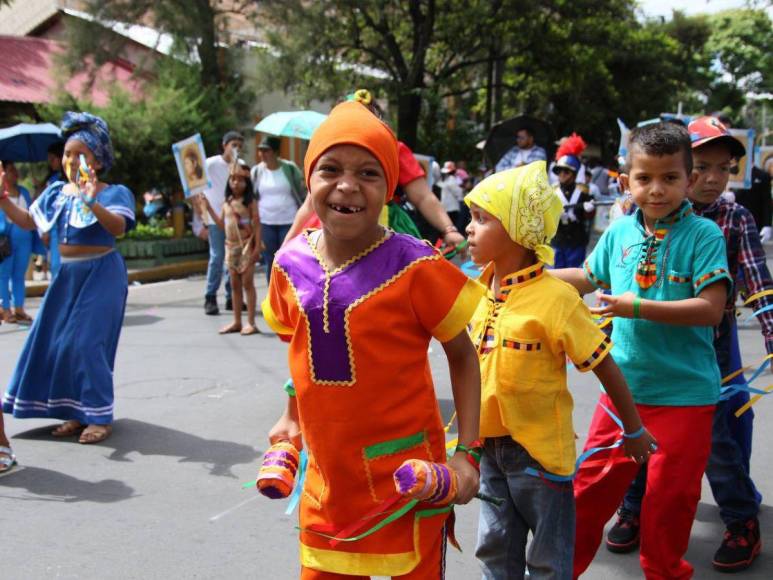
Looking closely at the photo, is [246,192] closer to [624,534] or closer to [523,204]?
[624,534]

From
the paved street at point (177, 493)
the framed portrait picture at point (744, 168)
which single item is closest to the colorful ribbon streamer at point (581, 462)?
the paved street at point (177, 493)

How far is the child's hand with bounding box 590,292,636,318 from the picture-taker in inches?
117

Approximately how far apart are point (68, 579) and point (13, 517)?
81 cm

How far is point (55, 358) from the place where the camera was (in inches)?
213

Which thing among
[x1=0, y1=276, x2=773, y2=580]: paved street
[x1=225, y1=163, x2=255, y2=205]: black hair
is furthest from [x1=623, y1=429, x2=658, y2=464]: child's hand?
[x1=225, y1=163, x2=255, y2=205]: black hair

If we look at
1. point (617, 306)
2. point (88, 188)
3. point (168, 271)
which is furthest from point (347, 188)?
point (168, 271)

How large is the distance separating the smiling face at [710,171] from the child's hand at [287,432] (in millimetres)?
1959

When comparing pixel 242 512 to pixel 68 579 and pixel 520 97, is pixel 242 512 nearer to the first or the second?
pixel 68 579

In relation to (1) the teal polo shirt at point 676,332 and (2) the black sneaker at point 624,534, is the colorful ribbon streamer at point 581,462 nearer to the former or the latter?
(1) the teal polo shirt at point 676,332

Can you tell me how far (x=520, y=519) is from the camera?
2.91 meters

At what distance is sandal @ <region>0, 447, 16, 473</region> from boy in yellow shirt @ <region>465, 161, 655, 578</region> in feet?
9.89

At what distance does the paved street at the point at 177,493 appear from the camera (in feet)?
12.4

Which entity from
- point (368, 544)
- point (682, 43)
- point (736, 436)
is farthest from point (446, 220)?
point (682, 43)

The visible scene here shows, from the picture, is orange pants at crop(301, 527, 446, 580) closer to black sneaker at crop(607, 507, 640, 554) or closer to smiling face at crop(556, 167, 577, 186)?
black sneaker at crop(607, 507, 640, 554)
